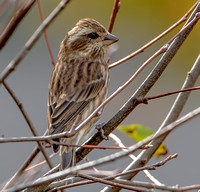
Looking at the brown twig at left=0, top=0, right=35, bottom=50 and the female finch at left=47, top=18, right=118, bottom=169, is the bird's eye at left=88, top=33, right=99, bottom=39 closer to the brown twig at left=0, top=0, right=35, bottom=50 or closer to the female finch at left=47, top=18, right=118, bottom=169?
the female finch at left=47, top=18, right=118, bottom=169

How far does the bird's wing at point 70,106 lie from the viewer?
14.7 ft

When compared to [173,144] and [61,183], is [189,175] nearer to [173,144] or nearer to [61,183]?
[173,144]

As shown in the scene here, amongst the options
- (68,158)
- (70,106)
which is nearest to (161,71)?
(68,158)

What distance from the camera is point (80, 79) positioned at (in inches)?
203

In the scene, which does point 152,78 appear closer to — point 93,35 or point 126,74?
point 93,35

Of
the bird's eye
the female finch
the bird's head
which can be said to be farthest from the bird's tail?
the bird's eye

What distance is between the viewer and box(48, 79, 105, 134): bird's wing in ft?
14.7

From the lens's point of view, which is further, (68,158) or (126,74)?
(126,74)

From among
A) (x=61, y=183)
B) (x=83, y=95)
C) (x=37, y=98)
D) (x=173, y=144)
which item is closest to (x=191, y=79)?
(x=61, y=183)

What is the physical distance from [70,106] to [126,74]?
6.18 meters

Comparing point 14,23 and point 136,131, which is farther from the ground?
point 14,23

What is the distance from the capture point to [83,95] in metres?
4.99

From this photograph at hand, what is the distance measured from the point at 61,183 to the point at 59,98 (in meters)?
2.10

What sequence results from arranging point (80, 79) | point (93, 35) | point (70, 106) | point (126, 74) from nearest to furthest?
point (70, 106)
point (80, 79)
point (93, 35)
point (126, 74)
